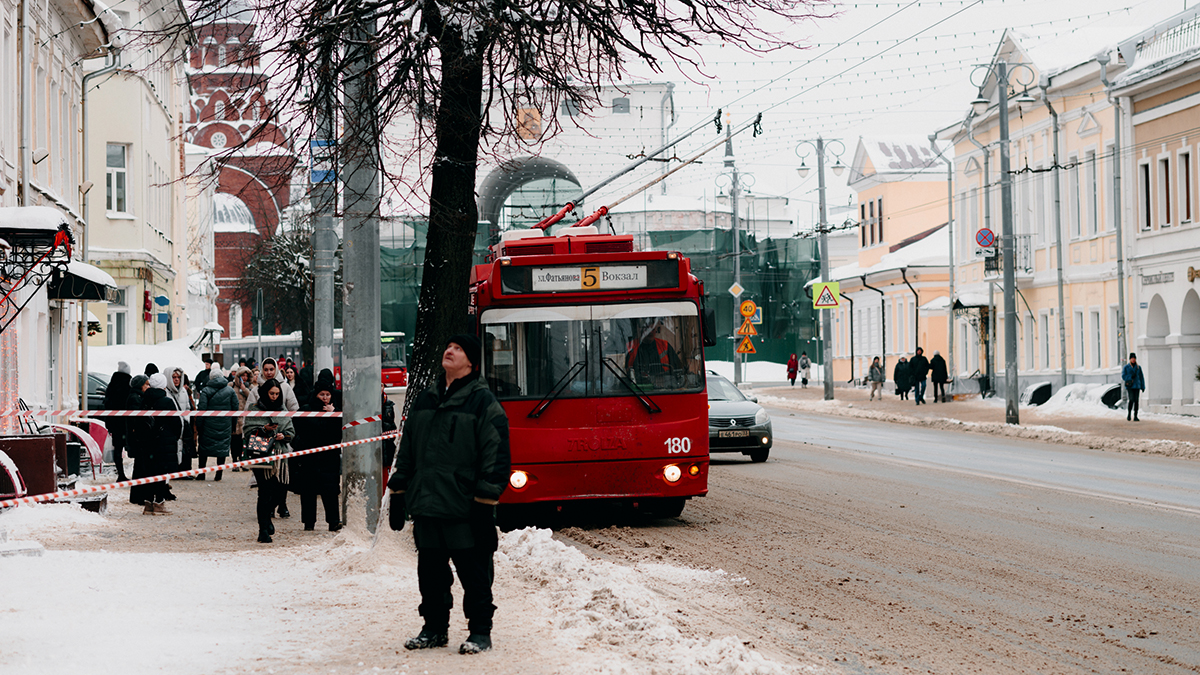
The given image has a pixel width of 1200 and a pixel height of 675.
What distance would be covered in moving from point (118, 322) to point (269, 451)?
3103 cm

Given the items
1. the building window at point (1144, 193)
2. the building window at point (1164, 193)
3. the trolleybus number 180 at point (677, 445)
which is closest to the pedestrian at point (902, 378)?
the building window at point (1144, 193)

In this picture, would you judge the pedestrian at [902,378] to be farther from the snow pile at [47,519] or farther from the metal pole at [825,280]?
the snow pile at [47,519]

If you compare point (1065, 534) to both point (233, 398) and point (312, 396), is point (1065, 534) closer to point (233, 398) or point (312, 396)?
point (312, 396)

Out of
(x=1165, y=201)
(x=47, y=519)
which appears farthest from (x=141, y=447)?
(x=1165, y=201)

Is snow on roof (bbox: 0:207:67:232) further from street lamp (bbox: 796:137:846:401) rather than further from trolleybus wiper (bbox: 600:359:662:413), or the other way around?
street lamp (bbox: 796:137:846:401)

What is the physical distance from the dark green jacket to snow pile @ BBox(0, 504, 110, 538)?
7.19 meters

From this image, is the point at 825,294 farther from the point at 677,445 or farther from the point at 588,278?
the point at 677,445

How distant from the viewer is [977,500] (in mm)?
16484

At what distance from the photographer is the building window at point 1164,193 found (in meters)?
37.5

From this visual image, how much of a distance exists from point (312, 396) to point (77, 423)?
914cm

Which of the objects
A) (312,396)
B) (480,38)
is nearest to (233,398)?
(312,396)

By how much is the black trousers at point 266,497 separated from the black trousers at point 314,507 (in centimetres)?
45

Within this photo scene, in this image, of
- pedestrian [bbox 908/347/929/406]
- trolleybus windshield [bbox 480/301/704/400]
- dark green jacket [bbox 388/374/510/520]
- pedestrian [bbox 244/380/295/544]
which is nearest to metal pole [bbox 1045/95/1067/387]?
pedestrian [bbox 908/347/929/406]

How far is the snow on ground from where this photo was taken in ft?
23.5
